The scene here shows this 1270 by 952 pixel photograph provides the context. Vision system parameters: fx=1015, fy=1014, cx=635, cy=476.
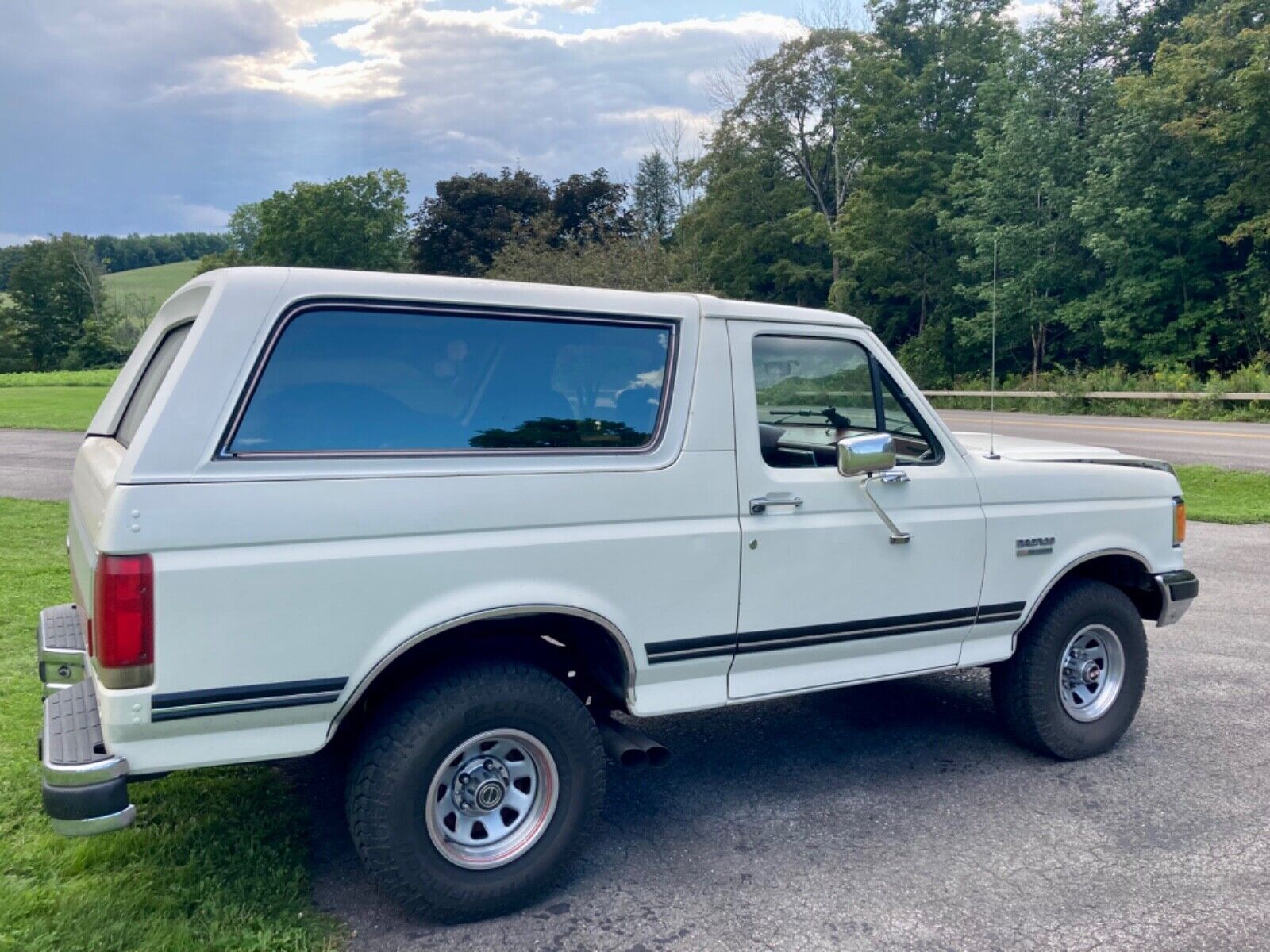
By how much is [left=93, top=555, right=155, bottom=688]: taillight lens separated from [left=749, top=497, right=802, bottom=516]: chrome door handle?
6.74ft

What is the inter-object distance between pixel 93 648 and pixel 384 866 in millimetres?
1101

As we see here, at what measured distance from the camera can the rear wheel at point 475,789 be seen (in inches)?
126

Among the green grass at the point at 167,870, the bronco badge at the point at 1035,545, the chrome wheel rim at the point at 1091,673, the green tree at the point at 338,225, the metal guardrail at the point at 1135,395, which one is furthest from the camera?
the green tree at the point at 338,225

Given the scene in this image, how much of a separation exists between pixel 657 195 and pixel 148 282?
6571 centimetres

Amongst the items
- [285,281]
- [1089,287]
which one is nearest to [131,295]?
[1089,287]

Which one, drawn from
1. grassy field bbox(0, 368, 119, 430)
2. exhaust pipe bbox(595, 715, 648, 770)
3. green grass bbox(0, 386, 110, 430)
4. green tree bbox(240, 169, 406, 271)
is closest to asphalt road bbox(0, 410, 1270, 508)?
green grass bbox(0, 386, 110, 430)

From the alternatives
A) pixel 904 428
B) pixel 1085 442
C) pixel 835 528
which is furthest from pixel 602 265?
pixel 835 528

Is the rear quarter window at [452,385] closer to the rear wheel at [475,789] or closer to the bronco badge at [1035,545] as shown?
the rear wheel at [475,789]

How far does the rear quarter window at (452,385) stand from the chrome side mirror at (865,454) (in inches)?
28.6

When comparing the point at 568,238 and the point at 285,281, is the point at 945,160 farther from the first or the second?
the point at 285,281

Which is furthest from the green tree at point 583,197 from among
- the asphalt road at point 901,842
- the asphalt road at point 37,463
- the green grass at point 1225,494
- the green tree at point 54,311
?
the green tree at point 54,311

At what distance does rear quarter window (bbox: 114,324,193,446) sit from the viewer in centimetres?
387

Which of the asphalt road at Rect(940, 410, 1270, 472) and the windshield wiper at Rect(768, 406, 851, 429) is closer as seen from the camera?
the windshield wiper at Rect(768, 406, 851, 429)

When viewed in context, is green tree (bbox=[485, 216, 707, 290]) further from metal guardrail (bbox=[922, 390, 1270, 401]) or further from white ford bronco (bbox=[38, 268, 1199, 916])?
white ford bronco (bbox=[38, 268, 1199, 916])
